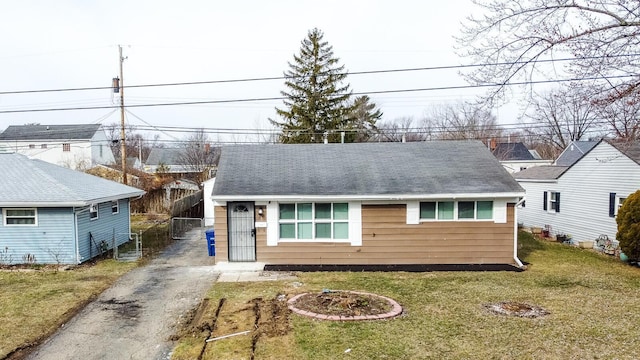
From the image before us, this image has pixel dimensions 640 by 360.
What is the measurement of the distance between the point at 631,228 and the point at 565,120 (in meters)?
31.1

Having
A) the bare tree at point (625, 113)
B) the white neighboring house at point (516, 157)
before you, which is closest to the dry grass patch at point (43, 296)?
the bare tree at point (625, 113)

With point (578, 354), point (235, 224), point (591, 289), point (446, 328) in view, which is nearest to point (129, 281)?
point (235, 224)

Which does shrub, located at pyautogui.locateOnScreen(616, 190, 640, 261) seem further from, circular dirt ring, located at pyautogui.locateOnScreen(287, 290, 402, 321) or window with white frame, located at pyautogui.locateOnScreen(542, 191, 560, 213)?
circular dirt ring, located at pyautogui.locateOnScreen(287, 290, 402, 321)

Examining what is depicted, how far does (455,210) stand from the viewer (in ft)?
42.1

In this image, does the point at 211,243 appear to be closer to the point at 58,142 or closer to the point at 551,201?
the point at 551,201

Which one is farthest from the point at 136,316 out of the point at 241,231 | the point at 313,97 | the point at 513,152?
the point at 513,152

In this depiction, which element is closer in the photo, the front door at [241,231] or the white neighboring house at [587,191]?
the front door at [241,231]

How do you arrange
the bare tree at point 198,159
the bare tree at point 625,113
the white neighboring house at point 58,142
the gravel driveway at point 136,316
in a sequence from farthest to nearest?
the white neighboring house at point 58,142 < the bare tree at point 198,159 < the bare tree at point 625,113 < the gravel driveway at point 136,316

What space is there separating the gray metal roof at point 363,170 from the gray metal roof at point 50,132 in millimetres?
32431

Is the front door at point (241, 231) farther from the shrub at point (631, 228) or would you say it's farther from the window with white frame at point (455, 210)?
the shrub at point (631, 228)

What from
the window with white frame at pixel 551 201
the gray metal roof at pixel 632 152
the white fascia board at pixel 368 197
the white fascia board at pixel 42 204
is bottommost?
the window with white frame at pixel 551 201

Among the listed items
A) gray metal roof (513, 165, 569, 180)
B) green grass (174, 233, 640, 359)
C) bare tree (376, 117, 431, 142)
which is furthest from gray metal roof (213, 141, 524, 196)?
bare tree (376, 117, 431, 142)

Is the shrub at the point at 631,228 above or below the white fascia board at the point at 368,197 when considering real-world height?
below

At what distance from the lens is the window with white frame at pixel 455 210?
12.8m
